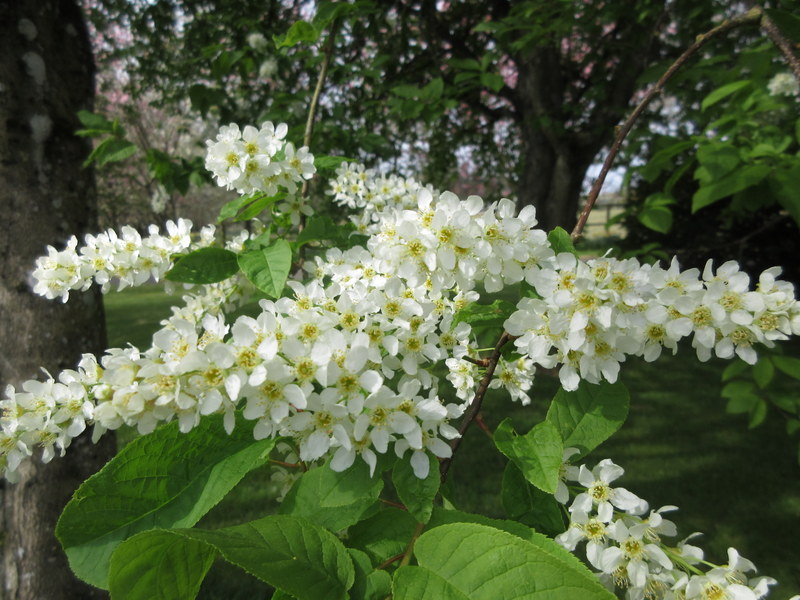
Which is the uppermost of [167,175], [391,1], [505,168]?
[391,1]

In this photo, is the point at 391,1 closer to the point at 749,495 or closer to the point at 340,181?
the point at 340,181

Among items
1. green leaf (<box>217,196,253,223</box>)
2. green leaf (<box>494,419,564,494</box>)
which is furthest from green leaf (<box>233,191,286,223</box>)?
green leaf (<box>494,419,564,494</box>)

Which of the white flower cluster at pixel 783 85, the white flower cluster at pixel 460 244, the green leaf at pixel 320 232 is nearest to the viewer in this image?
the white flower cluster at pixel 460 244

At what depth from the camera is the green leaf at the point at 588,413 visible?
1.11m

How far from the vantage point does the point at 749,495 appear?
4238 mm

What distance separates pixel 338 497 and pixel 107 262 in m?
1.01

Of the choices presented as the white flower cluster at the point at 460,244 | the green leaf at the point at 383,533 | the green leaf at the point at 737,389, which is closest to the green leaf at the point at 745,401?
the green leaf at the point at 737,389

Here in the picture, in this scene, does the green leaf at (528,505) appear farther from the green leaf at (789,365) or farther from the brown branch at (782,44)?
the green leaf at (789,365)

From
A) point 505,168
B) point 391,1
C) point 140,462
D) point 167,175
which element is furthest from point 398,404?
point 505,168

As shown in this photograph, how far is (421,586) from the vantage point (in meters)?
0.76

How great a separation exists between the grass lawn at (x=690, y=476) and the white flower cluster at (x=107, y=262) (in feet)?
6.25

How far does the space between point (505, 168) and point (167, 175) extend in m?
5.95

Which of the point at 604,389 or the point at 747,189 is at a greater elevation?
the point at 747,189

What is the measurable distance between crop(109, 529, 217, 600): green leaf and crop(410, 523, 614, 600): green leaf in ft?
1.11
